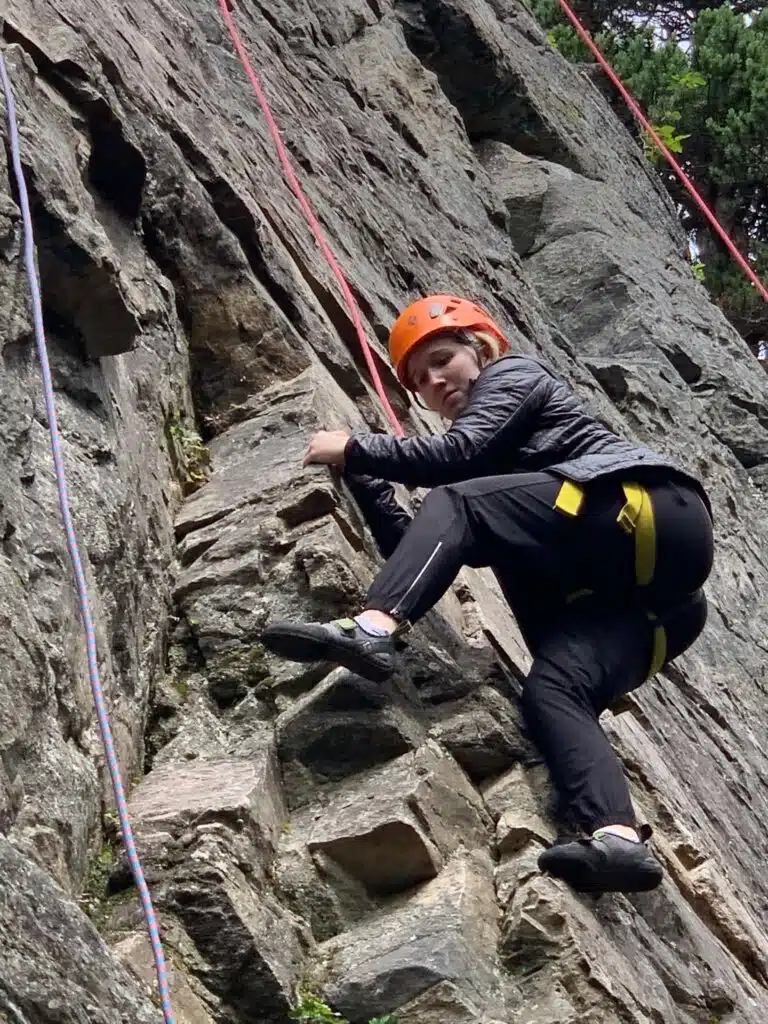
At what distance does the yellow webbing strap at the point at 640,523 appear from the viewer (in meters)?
4.46

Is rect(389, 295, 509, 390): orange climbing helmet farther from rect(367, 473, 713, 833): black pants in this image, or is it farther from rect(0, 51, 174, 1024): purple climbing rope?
rect(0, 51, 174, 1024): purple climbing rope

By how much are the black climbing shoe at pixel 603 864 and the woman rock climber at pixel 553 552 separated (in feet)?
0.14

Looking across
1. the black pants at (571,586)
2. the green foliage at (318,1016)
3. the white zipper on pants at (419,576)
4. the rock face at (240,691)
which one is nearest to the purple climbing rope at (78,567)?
the rock face at (240,691)

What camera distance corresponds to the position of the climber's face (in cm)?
511

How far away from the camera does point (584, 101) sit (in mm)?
15117

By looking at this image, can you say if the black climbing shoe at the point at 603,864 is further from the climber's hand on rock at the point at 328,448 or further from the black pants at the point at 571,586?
the climber's hand on rock at the point at 328,448

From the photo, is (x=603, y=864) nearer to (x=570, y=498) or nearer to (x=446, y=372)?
(x=570, y=498)

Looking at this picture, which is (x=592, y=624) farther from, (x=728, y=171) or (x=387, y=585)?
(x=728, y=171)

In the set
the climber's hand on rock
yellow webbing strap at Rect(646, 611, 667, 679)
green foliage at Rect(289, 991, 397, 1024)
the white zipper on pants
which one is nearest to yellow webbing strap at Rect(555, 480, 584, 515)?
the white zipper on pants

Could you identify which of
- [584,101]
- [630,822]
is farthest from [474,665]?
[584,101]

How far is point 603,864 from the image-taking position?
3.87 meters

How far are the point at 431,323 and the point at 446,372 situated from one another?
195 millimetres

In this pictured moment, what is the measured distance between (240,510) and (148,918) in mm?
2083

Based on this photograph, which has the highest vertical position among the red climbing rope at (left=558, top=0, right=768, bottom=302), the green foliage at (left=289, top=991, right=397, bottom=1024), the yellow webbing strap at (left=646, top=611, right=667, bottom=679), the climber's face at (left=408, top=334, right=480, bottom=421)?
the red climbing rope at (left=558, top=0, right=768, bottom=302)
